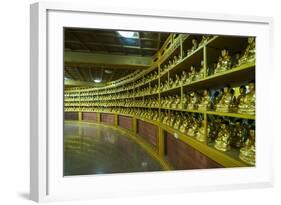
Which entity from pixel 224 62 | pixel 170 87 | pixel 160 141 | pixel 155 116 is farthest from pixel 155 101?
pixel 224 62


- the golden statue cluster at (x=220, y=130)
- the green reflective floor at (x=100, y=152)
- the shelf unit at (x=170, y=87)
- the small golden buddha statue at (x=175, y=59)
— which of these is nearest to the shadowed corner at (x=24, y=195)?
the green reflective floor at (x=100, y=152)

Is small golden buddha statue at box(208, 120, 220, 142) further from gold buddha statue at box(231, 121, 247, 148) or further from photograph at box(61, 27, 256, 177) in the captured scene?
gold buddha statue at box(231, 121, 247, 148)

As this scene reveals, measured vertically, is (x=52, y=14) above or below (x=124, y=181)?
above

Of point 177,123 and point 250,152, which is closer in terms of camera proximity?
point 250,152

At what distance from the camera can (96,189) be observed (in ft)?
4.24

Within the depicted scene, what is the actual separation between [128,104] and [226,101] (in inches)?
38.7

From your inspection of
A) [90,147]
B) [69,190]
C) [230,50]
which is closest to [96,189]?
[69,190]

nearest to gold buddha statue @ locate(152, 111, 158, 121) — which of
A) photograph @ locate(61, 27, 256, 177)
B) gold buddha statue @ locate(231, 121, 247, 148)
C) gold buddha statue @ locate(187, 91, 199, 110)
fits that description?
photograph @ locate(61, 27, 256, 177)

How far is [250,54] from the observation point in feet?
4.68

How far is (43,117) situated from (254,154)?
1113mm

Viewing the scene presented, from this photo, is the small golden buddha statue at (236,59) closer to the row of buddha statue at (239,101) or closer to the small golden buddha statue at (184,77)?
the row of buddha statue at (239,101)

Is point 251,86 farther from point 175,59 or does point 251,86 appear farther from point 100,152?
point 100,152

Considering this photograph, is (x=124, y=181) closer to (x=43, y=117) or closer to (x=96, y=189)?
(x=96, y=189)

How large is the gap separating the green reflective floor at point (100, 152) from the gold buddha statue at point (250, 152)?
2.00 ft
